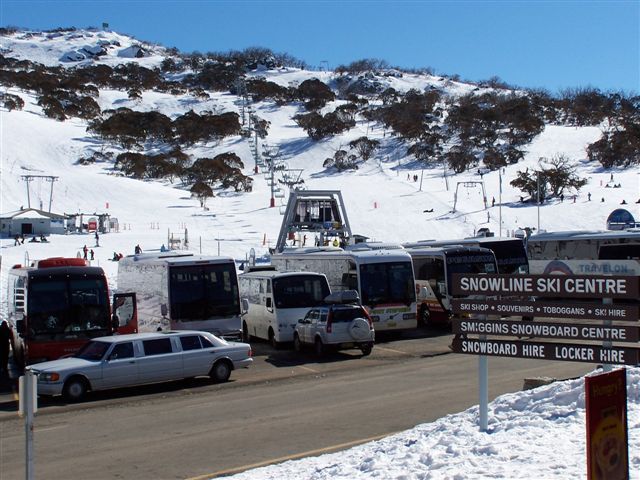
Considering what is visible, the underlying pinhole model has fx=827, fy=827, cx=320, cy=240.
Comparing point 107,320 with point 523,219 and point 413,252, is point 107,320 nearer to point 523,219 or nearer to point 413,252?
point 413,252

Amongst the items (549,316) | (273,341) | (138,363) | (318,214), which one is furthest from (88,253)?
(549,316)

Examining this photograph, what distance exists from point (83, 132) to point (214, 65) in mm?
72850

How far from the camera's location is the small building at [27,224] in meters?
61.3

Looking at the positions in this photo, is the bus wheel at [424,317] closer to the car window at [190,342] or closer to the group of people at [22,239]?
the car window at [190,342]

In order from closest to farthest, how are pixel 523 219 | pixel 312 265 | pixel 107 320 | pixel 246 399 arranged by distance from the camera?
pixel 246 399, pixel 107 320, pixel 312 265, pixel 523 219

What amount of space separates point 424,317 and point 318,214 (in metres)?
11.5

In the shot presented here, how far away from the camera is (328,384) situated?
17875 millimetres

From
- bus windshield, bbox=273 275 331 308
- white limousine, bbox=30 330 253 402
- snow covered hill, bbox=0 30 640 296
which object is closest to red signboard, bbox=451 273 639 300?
white limousine, bbox=30 330 253 402

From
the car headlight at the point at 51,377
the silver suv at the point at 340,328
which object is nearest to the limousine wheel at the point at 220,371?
the car headlight at the point at 51,377

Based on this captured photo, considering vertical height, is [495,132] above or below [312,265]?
above

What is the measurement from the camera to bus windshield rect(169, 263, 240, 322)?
22.0 m

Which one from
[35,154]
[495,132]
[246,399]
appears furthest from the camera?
[495,132]

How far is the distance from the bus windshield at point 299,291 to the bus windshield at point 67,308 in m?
5.75

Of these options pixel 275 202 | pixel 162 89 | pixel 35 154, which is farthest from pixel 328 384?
pixel 162 89
